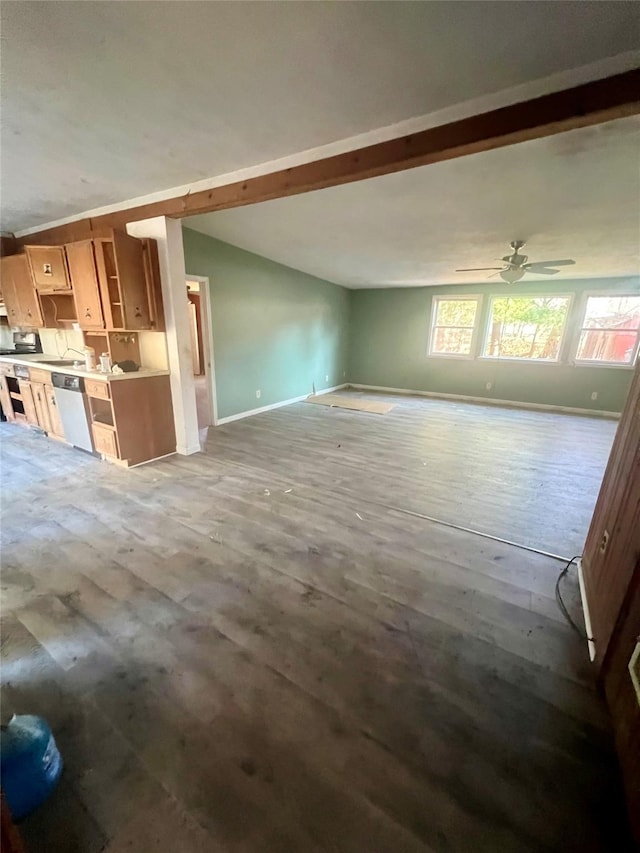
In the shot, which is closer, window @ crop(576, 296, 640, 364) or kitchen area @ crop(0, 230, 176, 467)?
kitchen area @ crop(0, 230, 176, 467)

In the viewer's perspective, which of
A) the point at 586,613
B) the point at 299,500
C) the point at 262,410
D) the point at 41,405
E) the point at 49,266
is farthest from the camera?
the point at 262,410

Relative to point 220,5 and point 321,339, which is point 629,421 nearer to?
point 220,5

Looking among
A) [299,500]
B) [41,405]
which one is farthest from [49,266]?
[299,500]

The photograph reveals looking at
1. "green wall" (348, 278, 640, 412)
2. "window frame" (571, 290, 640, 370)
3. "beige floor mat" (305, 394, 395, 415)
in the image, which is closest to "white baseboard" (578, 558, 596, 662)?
"beige floor mat" (305, 394, 395, 415)

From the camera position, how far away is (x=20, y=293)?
437 cm

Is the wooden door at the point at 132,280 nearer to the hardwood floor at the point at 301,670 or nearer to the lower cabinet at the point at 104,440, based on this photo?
the lower cabinet at the point at 104,440

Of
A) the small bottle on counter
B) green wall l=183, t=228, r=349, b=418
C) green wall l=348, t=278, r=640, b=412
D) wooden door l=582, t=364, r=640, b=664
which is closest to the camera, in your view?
wooden door l=582, t=364, r=640, b=664

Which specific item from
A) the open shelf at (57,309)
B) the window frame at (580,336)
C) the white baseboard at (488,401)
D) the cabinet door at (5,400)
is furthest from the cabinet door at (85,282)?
the window frame at (580,336)

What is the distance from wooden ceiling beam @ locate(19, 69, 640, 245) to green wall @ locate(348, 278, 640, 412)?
5572 millimetres

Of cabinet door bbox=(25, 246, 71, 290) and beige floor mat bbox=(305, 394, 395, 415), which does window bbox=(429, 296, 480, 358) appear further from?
cabinet door bbox=(25, 246, 71, 290)

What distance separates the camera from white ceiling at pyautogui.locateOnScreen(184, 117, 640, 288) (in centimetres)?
228

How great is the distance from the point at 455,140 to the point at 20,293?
5163 millimetres

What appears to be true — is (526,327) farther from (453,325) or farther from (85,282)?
(85,282)

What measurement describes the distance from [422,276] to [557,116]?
4886 mm
